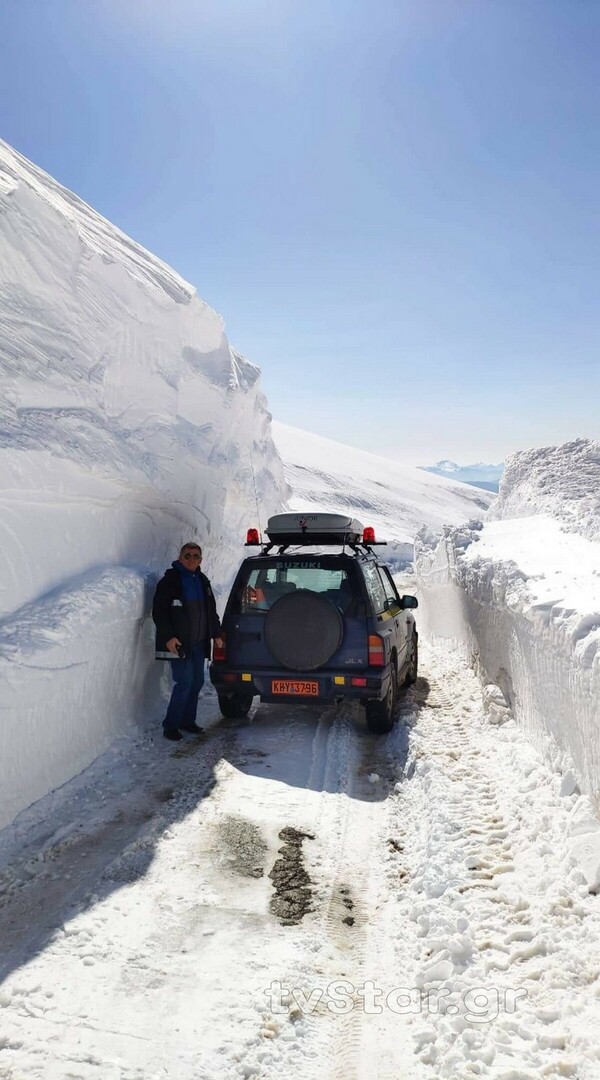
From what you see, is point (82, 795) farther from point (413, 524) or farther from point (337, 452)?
point (337, 452)

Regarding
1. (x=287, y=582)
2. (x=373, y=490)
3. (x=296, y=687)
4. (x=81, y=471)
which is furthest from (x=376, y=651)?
(x=373, y=490)

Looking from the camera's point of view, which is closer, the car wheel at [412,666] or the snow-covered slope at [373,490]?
the car wheel at [412,666]

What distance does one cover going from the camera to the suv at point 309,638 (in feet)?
21.9

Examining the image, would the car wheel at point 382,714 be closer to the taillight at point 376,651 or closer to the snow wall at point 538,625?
the taillight at point 376,651

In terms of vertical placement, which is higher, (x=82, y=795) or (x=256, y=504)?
(x=256, y=504)

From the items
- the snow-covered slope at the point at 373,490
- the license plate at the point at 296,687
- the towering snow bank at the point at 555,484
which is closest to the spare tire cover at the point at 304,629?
the license plate at the point at 296,687

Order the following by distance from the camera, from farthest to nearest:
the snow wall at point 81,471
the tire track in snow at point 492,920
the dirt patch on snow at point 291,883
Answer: the snow wall at point 81,471 < the dirt patch on snow at point 291,883 < the tire track in snow at point 492,920

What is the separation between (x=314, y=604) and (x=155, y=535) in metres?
2.47

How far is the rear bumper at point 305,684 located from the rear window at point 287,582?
674 millimetres

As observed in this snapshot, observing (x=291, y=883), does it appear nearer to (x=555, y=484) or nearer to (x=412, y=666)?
(x=412, y=666)

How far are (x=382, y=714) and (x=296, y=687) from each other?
901 mm

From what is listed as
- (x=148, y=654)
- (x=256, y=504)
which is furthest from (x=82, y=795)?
(x=256, y=504)

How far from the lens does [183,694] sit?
6926 millimetres

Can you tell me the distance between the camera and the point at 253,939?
3535 millimetres
